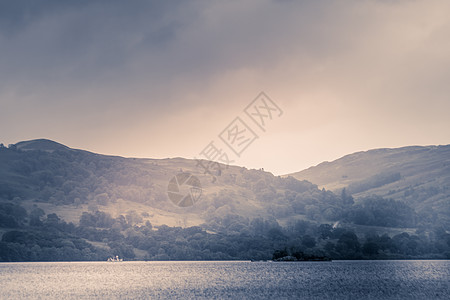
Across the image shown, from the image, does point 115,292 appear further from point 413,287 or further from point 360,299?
point 413,287

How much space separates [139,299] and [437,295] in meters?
94.7

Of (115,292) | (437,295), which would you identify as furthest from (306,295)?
(115,292)

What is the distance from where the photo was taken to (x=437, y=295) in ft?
482

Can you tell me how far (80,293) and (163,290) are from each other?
95.6 feet

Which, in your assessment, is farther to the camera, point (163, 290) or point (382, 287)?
point (382, 287)

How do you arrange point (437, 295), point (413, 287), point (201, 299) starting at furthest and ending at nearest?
point (413, 287) < point (437, 295) < point (201, 299)

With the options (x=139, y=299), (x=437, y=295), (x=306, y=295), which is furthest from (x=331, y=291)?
(x=139, y=299)

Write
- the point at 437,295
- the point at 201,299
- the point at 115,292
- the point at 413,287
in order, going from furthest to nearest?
the point at 413,287 < the point at 115,292 < the point at 437,295 < the point at 201,299

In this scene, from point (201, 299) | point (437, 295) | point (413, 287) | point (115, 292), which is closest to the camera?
point (201, 299)

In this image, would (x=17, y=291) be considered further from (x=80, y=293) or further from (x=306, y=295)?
(x=306, y=295)

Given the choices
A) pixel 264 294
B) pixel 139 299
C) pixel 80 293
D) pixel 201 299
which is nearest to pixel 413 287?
pixel 264 294

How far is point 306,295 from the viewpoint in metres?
149

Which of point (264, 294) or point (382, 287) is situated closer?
point (264, 294)

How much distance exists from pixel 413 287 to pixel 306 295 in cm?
5407
